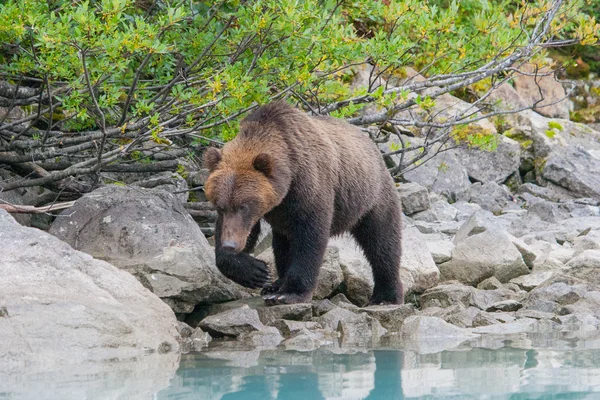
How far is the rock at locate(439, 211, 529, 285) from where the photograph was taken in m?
9.69

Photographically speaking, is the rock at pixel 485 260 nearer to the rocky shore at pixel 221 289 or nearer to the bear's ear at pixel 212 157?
the rocky shore at pixel 221 289

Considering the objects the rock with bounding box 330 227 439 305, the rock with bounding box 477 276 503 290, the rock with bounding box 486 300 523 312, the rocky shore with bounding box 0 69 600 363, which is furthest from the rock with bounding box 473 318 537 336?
the rock with bounding box 330 227 439 305

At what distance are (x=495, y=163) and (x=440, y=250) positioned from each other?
5.86 m

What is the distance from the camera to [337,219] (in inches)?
339

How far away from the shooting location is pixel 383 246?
9.10m

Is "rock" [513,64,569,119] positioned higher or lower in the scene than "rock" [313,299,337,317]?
higher

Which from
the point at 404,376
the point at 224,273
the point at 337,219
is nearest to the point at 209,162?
the point at 224,273

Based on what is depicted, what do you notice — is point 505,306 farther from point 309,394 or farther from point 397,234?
point 309,394

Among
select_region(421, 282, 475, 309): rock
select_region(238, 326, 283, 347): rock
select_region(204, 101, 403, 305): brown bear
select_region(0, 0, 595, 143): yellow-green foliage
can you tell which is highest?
select_region(0, 0, 595, 143): yellow-green foliage

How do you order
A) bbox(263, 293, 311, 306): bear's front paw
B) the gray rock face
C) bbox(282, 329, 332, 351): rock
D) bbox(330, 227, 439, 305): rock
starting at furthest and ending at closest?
bbox(330, 227, 439, 305): rock < bbox(263, 293, 311, 306): bear's front paw < bbox(282, 329, 332, 351): rock < the gray rock face

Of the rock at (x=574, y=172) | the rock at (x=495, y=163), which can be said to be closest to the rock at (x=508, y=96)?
the rock at (x=495, y=163)

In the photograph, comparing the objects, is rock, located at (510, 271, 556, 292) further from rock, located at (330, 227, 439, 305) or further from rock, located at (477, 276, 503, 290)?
rock, located at (330, 227, 439, 305)

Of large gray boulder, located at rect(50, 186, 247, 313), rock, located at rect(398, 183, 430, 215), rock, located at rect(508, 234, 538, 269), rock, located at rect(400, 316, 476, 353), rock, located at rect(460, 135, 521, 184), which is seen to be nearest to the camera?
rock, located at rect(400, 316, 476, 353)

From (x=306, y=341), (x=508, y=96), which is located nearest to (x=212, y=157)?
(x=306, y=341)
